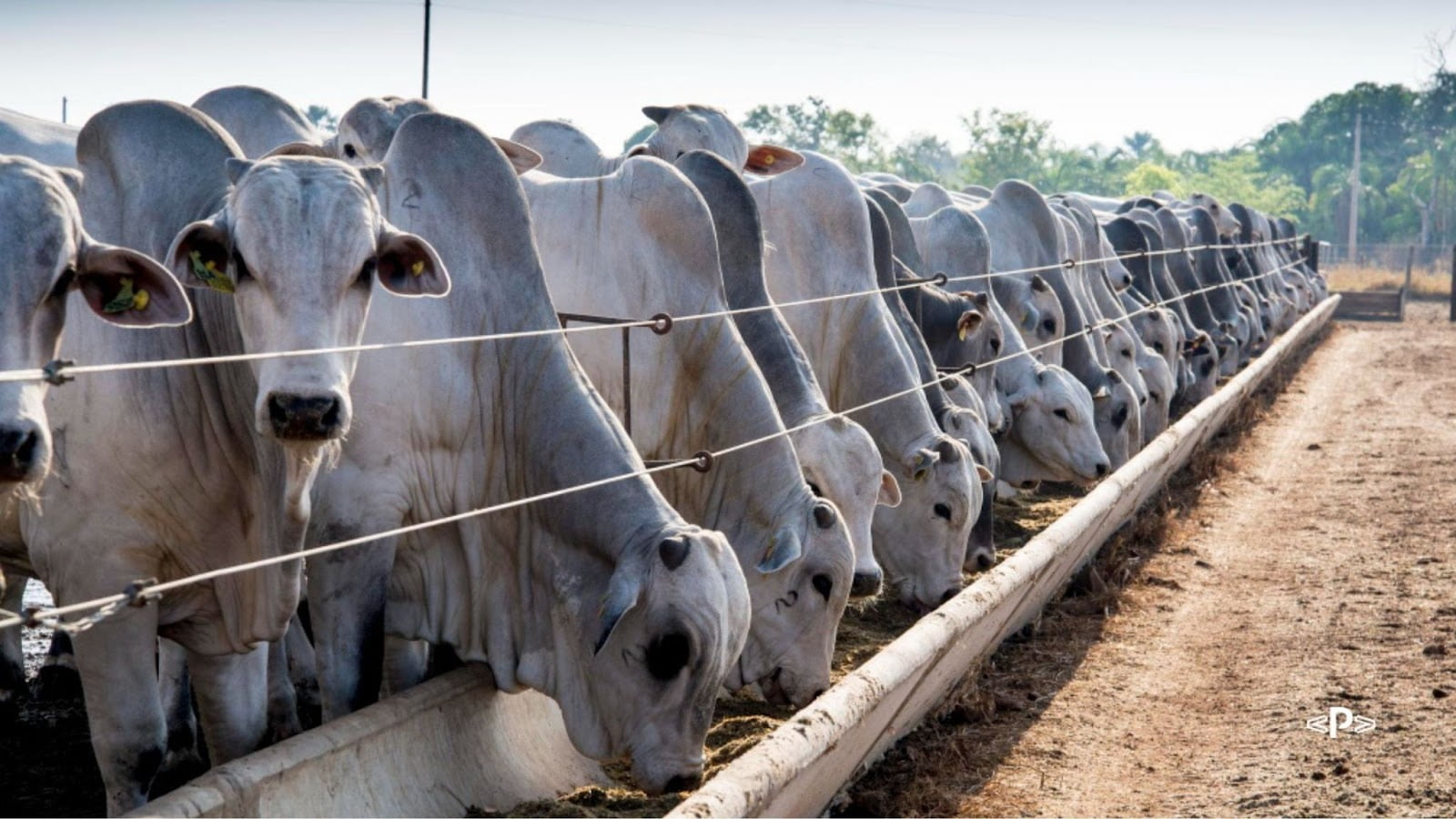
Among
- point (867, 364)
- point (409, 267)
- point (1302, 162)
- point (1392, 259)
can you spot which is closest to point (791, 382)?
point (867, 364)

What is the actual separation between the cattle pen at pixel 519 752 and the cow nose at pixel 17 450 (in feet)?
2.33

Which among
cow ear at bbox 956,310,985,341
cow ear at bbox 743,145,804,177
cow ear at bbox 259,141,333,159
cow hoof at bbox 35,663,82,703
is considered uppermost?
cow ear at bbox 743,145,804,177

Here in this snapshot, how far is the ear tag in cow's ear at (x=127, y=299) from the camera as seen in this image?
3.69 metres

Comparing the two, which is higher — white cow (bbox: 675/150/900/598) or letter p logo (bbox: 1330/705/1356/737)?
white cow (bbox: 675/150/900/598)

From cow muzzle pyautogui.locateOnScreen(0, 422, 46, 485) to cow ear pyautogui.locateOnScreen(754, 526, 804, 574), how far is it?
2.76 metres

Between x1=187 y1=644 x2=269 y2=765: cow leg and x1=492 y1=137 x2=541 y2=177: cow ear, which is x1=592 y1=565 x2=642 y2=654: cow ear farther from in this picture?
x1=492 y1=137 x2=541 y2=177: cow ear

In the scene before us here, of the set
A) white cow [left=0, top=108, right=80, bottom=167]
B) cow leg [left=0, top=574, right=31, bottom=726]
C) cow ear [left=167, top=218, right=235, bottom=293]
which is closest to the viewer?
cow ear [left=167, top=218, right=235, bottom=293]

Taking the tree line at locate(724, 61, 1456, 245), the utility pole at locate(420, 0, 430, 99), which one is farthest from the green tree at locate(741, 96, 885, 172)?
the utility pole at locate(420, 0, 430, 99)

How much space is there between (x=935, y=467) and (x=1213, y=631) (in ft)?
4.59

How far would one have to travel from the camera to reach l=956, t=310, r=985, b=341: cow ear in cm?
891

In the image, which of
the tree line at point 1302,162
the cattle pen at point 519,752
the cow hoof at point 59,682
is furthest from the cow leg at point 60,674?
the tree line at point 1302,162

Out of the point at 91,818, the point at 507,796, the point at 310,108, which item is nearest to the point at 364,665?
the point at 507,796

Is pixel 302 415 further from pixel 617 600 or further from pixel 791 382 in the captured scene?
pixel 791 382

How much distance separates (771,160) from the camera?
8.38m
